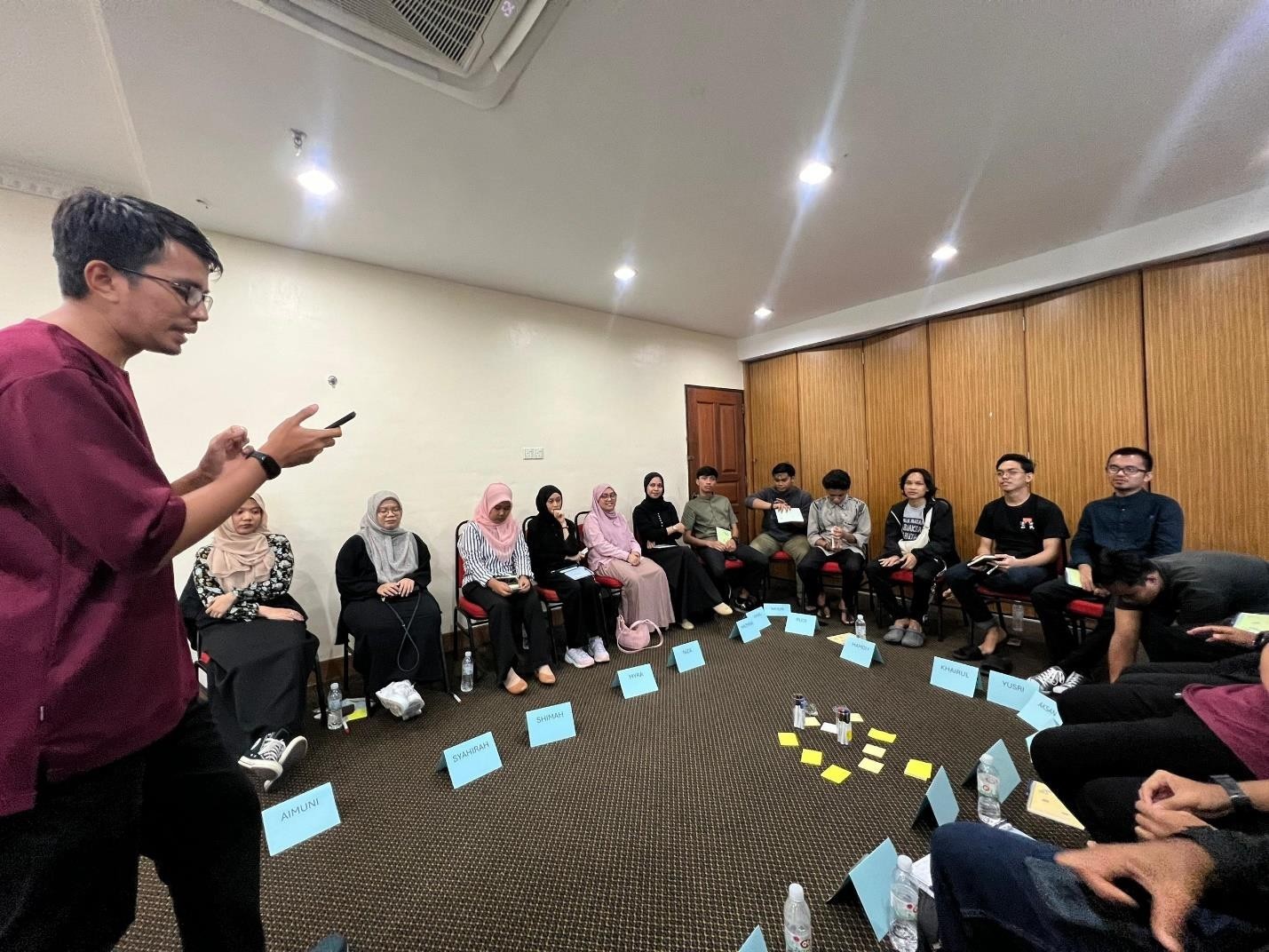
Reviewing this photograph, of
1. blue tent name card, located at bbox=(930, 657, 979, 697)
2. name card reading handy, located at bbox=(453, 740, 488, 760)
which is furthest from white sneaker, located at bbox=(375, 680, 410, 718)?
blue tent name card, located at bbox=(930, 657, 979, 697)

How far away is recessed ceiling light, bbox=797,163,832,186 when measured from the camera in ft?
7.12

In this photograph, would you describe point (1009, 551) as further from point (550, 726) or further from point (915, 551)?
point (550, 726)

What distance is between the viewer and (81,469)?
613 millimetres

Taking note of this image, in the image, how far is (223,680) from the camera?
1.97 m

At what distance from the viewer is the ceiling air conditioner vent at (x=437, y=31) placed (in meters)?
1.30

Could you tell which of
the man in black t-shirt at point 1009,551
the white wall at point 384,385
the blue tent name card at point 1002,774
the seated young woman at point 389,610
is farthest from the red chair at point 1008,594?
the seated young woman at point 389,610

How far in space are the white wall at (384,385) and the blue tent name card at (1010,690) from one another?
112 inches

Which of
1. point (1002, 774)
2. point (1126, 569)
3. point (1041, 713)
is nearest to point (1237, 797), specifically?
point (1002, 774)

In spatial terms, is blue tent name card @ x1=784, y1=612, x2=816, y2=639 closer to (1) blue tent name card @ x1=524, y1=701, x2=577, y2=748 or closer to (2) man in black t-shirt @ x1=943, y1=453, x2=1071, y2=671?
(2) man in black t-shirt @ x1=943, y1=453, x2=1071, y2=671

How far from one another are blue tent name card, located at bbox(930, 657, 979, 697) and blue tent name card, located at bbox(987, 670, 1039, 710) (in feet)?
0.25

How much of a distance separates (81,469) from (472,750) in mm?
1739

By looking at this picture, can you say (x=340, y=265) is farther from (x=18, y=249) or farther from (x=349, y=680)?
(x=349, y=680)

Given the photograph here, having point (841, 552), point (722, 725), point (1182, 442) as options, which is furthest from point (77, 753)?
point (1182, 442)

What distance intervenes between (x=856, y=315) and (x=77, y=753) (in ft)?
15.9
